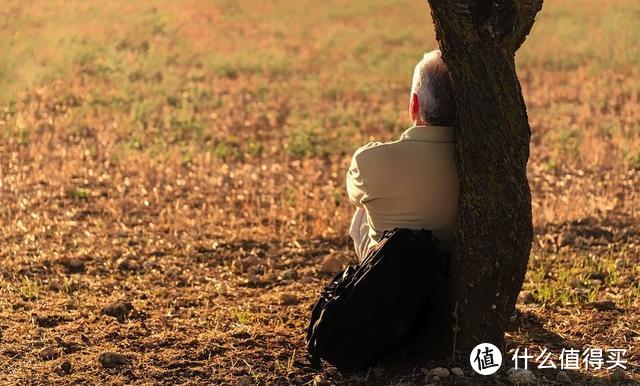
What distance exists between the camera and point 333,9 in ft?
74.1

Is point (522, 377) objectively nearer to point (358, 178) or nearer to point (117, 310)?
point (358, 178)

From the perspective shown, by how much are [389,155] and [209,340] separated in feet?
4.56

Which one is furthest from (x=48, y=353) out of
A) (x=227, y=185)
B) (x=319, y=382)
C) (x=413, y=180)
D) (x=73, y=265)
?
(x=227, y=185)

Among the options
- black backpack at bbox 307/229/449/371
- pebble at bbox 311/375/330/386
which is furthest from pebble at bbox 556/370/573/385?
pebble at bbox 311/375/330/386

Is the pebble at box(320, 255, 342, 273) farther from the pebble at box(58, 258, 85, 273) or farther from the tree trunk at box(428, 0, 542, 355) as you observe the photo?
the tree trunk at box(428, 0, 542, 355)

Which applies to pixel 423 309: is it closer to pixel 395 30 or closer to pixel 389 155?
pixel 389 155

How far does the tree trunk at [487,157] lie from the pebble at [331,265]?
7.30ft

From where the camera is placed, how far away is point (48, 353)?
16.8 ft

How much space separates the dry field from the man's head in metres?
1.11

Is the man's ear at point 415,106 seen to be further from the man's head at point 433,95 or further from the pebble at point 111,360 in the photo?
the pebble at point 111,360

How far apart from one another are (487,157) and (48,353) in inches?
92.7

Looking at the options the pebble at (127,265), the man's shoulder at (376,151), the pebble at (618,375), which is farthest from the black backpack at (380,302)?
the pebble at (127,265)

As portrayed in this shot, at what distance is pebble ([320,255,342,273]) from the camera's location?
22.4 feet

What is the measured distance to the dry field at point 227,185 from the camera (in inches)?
209
